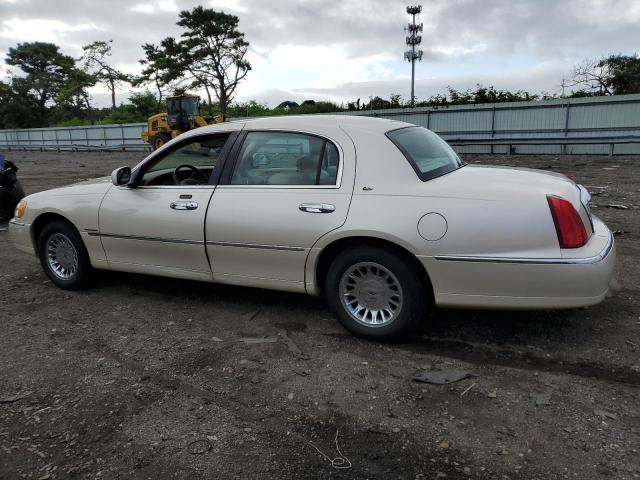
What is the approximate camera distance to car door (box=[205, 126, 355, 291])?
378 cm

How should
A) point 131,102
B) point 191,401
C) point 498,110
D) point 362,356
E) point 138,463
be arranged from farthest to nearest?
point 131,102, point 498,110, point 362,356, point 191,401, point 138,463

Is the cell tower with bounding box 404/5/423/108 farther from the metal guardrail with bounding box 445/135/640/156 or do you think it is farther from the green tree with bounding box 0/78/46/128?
the green tree with bounding box 0/78/46/128

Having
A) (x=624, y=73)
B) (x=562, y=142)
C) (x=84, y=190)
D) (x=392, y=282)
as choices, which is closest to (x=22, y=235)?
(x=84, y=190)

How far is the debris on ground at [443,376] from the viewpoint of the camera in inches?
129

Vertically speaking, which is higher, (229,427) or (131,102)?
(131,102)

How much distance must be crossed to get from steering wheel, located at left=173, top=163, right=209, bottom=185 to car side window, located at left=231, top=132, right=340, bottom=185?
17.0 inches

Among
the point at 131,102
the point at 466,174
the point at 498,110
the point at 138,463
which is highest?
the point at 131,102

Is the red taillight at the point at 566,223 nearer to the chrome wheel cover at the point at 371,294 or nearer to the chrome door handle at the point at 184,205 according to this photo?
the chrome wheel cover at the point at 371,294

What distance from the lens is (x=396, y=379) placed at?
3.32 m

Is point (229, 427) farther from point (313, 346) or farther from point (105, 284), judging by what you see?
point (105, 284)

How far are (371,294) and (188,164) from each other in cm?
196

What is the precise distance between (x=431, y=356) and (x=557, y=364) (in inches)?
31.5

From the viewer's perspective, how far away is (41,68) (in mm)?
71562

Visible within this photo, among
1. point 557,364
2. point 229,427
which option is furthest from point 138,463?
point 557,364
